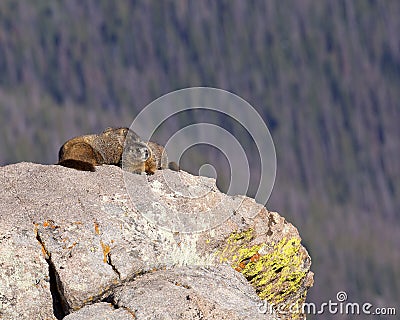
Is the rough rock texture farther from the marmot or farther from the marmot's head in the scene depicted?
the marmot

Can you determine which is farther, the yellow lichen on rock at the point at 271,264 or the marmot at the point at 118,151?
the marmot at the point at 118,151

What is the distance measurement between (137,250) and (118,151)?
289 inches

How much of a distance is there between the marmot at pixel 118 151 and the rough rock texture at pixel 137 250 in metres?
2.19

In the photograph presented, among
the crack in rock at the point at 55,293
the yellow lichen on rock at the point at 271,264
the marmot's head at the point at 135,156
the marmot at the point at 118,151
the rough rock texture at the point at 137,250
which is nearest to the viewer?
the rough rock texture at the point at 137,250

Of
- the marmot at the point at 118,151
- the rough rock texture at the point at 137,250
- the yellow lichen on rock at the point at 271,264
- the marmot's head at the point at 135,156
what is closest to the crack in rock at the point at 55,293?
the rough rock texture at the point at 137,250

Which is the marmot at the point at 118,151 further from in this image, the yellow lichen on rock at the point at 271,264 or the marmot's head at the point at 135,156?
the yellow lichen on rock at the point at 271,264

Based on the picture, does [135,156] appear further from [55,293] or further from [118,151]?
[55,293]

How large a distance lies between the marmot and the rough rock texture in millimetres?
2193

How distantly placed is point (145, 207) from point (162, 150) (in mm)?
5942

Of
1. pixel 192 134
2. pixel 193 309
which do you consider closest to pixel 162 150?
pixel 192 134

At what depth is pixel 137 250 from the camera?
55.2 ft

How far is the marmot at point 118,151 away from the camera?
22562 millimetres

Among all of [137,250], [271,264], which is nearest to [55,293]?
[137,250]

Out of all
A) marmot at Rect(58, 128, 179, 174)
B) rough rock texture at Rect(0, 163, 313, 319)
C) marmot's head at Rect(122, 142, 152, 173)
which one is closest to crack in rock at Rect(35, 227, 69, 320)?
rough rock texture at Rect(0, 163, 313, 319)
